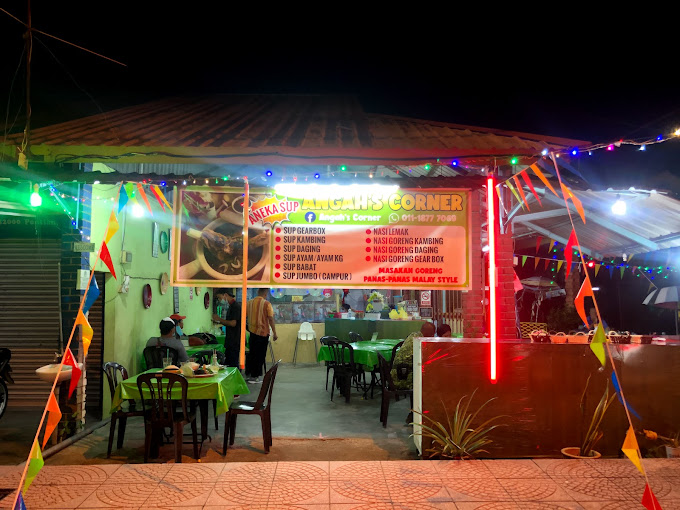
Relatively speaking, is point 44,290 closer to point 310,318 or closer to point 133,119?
point 133,119

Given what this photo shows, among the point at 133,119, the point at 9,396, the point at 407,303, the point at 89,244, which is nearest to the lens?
the point at 133,119

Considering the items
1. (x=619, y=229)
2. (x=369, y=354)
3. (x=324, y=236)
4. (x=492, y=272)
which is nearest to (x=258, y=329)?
(x=369, y=354)

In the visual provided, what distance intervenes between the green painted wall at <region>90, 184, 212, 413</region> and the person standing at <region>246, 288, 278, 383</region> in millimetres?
1972

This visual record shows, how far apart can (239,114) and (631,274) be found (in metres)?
11.2

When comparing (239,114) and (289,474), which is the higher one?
(239,114)

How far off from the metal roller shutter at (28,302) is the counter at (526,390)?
610cm

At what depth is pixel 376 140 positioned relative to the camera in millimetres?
5805

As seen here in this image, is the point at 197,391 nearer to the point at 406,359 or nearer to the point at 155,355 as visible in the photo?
the point at 155,355

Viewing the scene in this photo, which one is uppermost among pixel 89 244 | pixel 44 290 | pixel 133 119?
pixel 133 119

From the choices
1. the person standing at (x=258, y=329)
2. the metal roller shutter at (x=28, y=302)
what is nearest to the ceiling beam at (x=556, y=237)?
the person standing at (x=258, y=329)

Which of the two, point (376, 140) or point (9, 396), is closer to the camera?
point (376, 140)

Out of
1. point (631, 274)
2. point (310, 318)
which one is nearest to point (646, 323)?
point (631, 274)

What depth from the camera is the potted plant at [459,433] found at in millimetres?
5566

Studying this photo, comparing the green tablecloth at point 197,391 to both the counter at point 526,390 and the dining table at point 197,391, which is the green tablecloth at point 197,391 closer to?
the dining table at point 197,391
